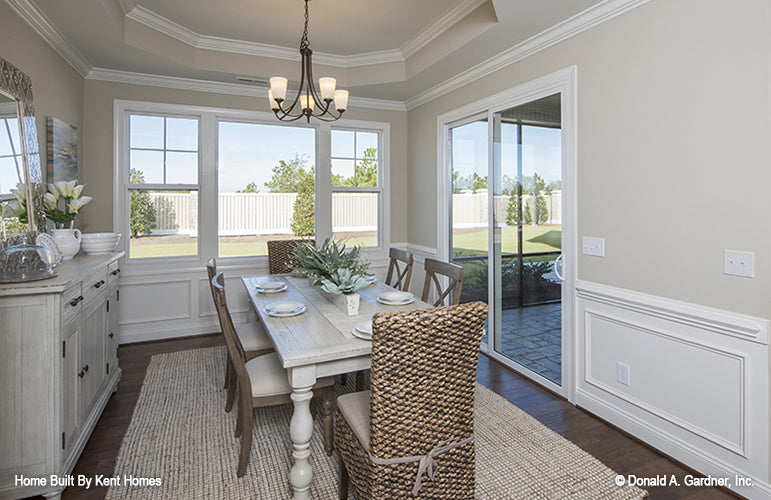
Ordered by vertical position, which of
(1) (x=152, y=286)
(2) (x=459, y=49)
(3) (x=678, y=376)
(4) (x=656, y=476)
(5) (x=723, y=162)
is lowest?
(4) (x=656, y=476)

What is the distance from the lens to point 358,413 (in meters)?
1.82

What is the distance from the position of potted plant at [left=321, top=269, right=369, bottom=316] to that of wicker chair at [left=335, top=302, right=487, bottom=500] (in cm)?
81

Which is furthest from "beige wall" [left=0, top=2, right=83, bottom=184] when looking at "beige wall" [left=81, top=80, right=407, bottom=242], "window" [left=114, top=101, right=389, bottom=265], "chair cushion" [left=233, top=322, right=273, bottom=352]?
"chair cushion" [left=233, top=322, right=273, bottom=352]

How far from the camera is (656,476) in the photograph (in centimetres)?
214

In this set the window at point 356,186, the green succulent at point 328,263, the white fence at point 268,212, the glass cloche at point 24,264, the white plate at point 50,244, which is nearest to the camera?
the glass cloche at point 24,264

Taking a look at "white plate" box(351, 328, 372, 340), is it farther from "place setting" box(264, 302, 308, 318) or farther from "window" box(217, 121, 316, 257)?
"window" box(217, 121, 316, 257)

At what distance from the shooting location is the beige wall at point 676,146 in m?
1.95

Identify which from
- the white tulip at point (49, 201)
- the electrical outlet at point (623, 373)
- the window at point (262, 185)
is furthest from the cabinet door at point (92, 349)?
the electrical outlet at point (623, 373)

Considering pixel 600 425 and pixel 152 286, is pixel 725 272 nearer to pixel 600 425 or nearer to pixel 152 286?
pixel 600 425

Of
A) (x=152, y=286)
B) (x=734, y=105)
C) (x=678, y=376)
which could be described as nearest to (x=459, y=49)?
(x=734, y=105)

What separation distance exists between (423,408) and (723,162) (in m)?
1.92

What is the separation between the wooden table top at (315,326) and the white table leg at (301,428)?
80 millimetres

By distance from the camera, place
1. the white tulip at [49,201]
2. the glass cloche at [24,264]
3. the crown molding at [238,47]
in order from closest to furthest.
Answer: the glass cloche at [24,264]
the white tulip at [49,201]
the crown molding at [238,47]

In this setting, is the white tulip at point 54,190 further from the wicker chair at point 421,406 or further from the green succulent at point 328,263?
the wicker chair at point 421,406
